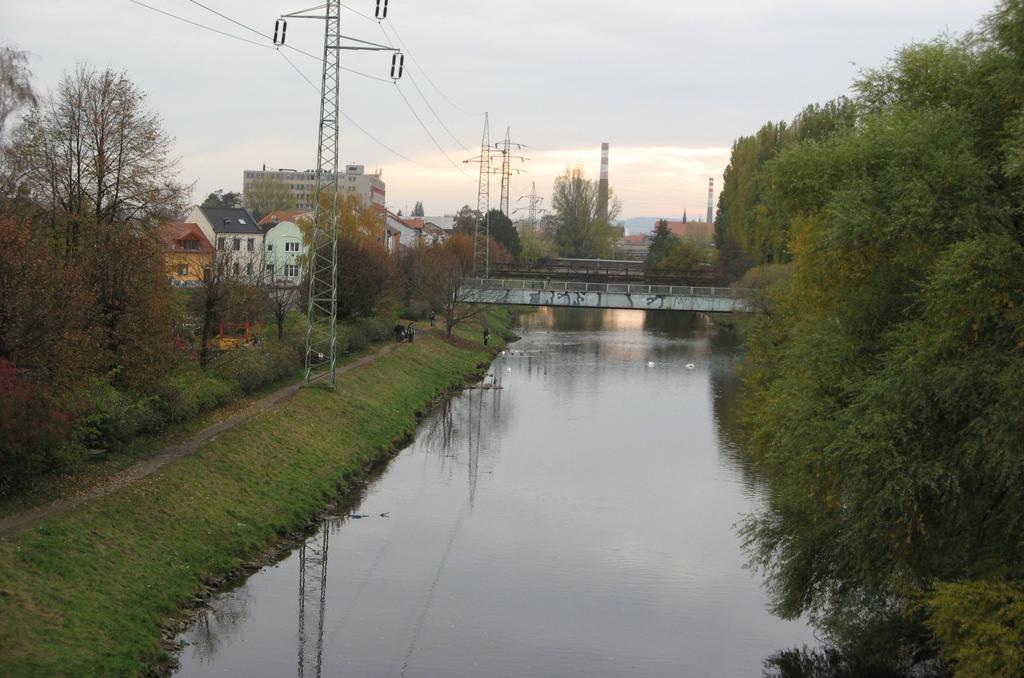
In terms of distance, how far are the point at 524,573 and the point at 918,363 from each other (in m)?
10.2

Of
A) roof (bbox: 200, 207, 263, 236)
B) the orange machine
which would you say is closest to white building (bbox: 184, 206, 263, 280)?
roof (bbox: 200, 207, 263, 236)

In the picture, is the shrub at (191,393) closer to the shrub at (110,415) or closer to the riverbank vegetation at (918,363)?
the shrub at (110,415)

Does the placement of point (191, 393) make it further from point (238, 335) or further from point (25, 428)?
point (238, 335)

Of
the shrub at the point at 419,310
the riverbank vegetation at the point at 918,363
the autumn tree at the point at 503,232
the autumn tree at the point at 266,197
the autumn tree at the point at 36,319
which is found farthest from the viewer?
the autumn tree at the point at 266,197

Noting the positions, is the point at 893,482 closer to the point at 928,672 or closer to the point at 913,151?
the point at 913,151

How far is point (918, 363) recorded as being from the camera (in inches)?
511

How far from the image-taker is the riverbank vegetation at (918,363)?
40.3 feet

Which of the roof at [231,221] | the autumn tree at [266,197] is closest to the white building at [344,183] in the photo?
the autumn tree at [266,197]

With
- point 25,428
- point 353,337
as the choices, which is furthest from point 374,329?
point 25,428

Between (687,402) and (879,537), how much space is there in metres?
30.0

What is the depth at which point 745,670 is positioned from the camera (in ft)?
55.2

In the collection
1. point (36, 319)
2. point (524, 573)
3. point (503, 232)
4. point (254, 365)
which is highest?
point (503, 232)

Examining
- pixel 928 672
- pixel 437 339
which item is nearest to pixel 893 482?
pixel 928 672

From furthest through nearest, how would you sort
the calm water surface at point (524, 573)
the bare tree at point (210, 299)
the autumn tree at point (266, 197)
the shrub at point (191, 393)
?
the autumn tree at point (266, 197) → the bare tree at point (210, 299) → the shrub at point (191, 393) → the calm water surface at point (524, 573)
